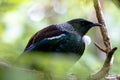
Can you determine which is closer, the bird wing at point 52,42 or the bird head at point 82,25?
the bird wing at point 52,42

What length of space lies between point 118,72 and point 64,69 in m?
1.17

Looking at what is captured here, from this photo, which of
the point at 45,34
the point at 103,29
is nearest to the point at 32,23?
the point at 45,34

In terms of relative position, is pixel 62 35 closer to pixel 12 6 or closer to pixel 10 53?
pixel 12 6

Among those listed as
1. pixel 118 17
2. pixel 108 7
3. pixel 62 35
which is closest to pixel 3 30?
pixel 62 35

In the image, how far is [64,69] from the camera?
1.18m

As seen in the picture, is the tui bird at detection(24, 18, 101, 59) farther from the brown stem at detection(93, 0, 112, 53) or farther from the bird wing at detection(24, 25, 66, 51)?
the brown stem at detection(93, 0, 112, 53)

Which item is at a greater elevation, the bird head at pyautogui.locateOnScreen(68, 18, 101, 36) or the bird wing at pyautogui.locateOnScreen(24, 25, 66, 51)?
the bird head at pyautogui.locateOnScreen(68, 18, 101, 36)

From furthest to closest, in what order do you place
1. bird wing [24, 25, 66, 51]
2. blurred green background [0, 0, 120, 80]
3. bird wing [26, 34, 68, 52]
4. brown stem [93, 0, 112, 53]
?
bird wing [24, 25, 66, 51] → bird wing [26, 34, 68, 52] → brown stem [93, 0, 112, 53] → blurred green background [0, 0, 120, 80]

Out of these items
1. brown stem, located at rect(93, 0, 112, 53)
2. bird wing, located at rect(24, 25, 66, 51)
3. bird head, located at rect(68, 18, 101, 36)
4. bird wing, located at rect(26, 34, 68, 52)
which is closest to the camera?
brown stem, located at rect(93, 0, 112, 53)

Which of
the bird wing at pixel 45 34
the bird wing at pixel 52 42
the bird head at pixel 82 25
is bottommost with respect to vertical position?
the bird wing at pixel 52 42

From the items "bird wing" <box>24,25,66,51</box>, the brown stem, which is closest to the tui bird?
"bird wing" <box>24,25,66,51</box>

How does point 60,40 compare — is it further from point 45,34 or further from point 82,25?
point 82,25

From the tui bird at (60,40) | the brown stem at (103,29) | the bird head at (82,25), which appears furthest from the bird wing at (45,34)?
the brown stem at (103,29)

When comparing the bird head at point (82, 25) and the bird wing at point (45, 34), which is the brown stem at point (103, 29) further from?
the bird head at point (82, 25)
